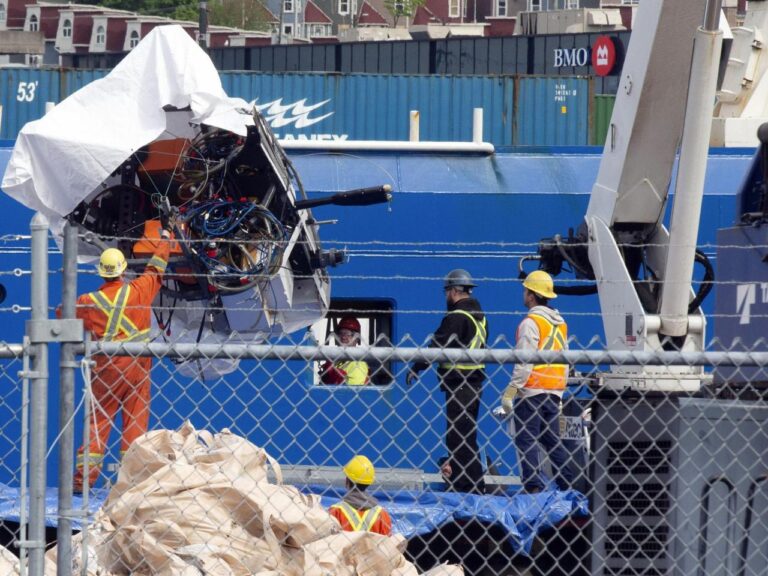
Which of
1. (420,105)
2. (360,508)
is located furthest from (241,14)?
(360,508)

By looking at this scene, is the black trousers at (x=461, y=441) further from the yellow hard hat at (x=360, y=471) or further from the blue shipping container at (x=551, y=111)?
the blue shipping container at (x=551, y=111)

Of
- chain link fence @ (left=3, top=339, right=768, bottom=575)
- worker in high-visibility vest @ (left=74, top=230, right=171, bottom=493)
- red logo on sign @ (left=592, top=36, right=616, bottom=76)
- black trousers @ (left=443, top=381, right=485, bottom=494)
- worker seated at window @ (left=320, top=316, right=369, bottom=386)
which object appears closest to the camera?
chain link fence @ (left=3, top=339, right=768, bottom=575)

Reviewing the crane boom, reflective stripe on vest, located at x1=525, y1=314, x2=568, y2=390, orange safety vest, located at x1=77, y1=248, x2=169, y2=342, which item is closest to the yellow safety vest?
reflective stripe on vest, located at x1=525, y1=314, x2=568, y2=390

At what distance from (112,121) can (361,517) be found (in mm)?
3170

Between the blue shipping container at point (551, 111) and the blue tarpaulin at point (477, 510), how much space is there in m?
9.90

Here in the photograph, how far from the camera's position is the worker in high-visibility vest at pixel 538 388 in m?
9.07

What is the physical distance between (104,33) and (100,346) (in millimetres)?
68288

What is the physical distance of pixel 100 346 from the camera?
4504 millimetres

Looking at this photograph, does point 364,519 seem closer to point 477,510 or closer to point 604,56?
point 477,510

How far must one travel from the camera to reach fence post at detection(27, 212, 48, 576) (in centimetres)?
434

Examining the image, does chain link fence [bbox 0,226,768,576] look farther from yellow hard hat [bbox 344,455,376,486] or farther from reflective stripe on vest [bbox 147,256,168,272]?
reflective stripe on vest [bbox 147,256,168,272]

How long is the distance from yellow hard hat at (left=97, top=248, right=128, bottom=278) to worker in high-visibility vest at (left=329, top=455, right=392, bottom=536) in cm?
220

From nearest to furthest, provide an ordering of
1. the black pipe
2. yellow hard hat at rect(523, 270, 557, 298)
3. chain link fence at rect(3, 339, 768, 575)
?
1. chain link fence at rect(3, 339, 768, 575)
2. the black pipe
3. yellow hard hat at rect(523, 270, 557, 298)

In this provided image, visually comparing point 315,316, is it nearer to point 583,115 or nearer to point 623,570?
point 623,570
